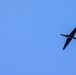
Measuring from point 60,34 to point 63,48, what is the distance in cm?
390

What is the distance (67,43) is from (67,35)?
2459 millimetres

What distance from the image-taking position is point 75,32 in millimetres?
70562

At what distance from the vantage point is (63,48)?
73750mm

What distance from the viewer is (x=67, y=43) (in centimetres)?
7356

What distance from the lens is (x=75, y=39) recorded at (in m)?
71.8

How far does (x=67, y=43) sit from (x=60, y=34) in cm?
352

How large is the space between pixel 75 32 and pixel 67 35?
150cm

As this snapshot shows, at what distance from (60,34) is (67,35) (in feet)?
4.62

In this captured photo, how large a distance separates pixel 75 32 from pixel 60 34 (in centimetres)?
225

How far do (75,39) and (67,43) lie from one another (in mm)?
2161

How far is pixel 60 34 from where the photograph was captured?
232 ft
